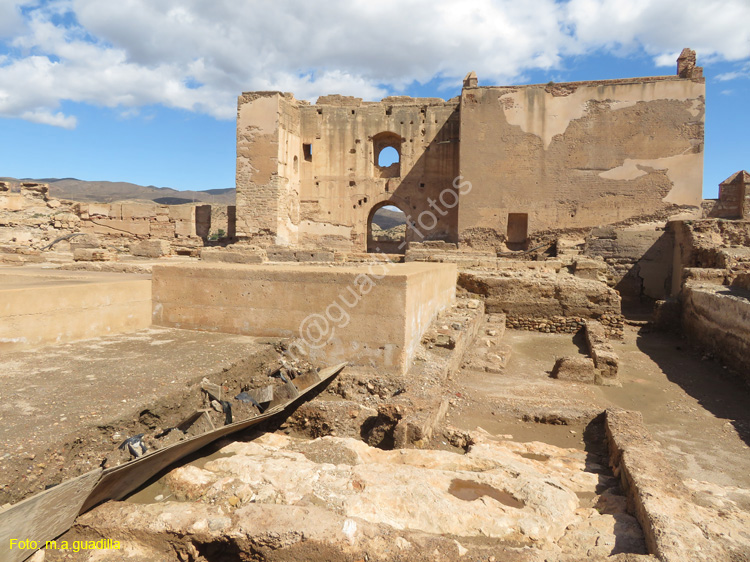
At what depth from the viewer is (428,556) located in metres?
2.11

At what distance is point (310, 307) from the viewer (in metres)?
4.64

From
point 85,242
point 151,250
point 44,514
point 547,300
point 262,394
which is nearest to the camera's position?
point 44,514

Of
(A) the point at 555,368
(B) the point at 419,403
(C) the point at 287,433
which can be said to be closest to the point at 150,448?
(C) the point at 287,433

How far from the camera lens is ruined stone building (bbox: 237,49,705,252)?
14.6m

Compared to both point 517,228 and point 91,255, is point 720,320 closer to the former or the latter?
point 517,228

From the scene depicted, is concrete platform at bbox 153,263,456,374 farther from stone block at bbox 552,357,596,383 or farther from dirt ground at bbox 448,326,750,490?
stone block at bbox 552,357,596,383

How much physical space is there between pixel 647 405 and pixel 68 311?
20.1ft

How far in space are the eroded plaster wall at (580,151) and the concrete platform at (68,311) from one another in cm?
1244

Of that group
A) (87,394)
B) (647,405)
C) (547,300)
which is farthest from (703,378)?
(87,394)

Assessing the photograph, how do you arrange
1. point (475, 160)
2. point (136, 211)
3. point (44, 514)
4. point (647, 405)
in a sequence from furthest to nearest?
point (475, 160) → point (136, 211) → point (647, 405) → point (44, 514)

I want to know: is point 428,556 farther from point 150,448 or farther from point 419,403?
point 419,403

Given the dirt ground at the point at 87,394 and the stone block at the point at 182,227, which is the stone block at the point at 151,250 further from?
the dirt ground at the point at 87,394

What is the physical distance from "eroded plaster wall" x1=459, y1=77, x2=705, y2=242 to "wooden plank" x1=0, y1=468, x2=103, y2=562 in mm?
14670

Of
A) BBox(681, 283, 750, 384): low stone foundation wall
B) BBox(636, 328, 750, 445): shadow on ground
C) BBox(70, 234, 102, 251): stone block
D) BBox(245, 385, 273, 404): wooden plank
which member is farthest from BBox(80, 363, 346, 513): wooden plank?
BBox(70, 234, 102, 251): stone block
